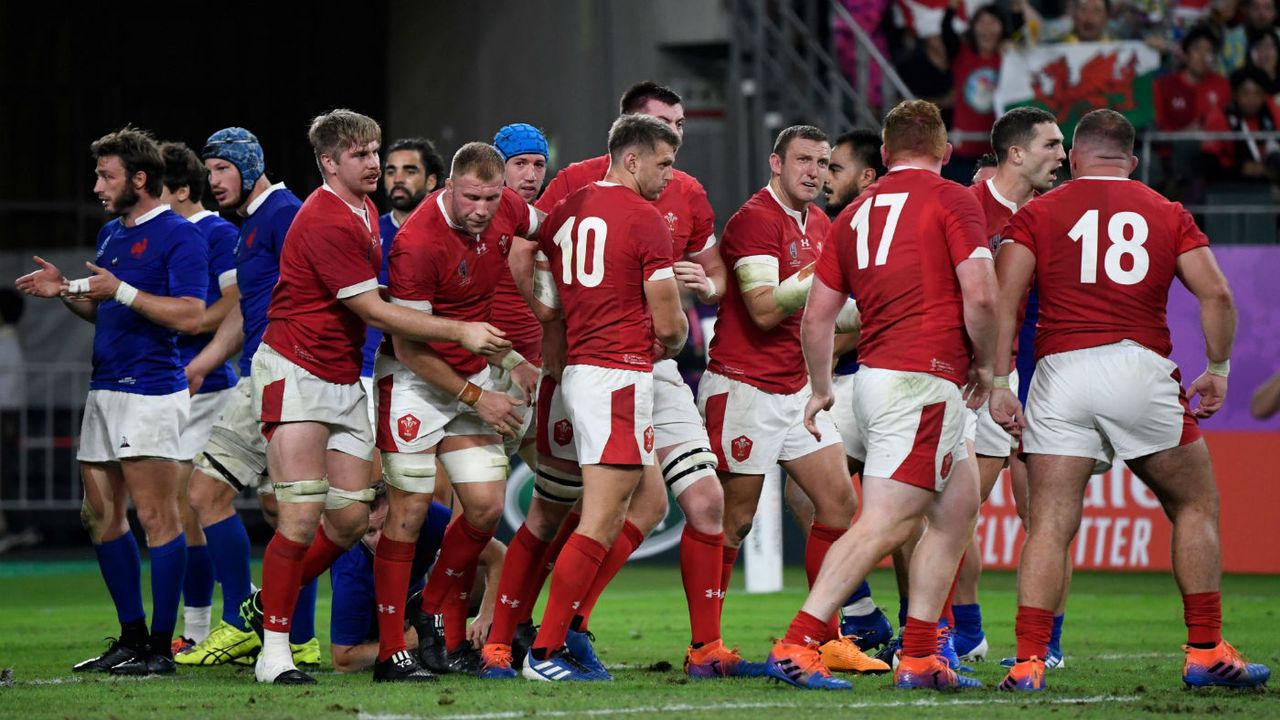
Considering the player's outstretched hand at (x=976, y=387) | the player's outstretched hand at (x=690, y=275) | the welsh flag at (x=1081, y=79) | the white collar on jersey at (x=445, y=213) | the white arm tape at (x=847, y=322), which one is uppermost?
the welsh flag at (x=1081, y=79)

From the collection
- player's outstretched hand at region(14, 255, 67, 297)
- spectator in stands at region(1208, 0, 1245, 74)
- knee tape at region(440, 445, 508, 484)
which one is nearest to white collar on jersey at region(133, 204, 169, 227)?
player's outstretched hand at region(14, 255, 67, 297)

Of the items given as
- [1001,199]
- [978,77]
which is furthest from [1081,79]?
[1001,199]

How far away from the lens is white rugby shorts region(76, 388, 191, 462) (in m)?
8.08

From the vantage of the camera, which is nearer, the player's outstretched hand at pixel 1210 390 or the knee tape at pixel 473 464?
the player's outstretched hand at pixel 1210 390

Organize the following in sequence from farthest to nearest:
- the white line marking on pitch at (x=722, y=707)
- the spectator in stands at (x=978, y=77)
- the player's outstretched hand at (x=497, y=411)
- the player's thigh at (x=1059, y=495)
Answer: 1. the spectator in stands at (x=978, y=77)
2. the player's outstretched hand at (x=497, y=411)
3. the player's thigh at (x=1059, y=495)
4. the white line marking on pitch at (x=722, y=707)

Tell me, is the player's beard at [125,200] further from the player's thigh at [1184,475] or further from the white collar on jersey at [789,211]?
the player's thigh at [1184,475]

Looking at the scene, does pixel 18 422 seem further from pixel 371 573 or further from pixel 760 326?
pixel 760 326

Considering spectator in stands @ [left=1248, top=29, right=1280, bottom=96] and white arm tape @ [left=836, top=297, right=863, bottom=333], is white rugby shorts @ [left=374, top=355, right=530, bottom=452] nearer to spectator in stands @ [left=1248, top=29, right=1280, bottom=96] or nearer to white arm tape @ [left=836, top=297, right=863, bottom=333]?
white arm tape @ [left=836, top=297, right=863, bottom=333]

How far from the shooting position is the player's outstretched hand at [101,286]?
7953mm

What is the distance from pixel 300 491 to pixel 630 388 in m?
1.43

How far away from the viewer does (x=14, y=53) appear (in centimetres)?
2003

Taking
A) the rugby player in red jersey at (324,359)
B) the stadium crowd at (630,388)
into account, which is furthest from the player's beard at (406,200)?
the rugby player in red jersey at (324,359)

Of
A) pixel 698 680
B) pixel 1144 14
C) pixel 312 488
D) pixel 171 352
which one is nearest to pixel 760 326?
pixel 698 680

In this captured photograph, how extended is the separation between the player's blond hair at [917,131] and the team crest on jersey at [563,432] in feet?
5.92
